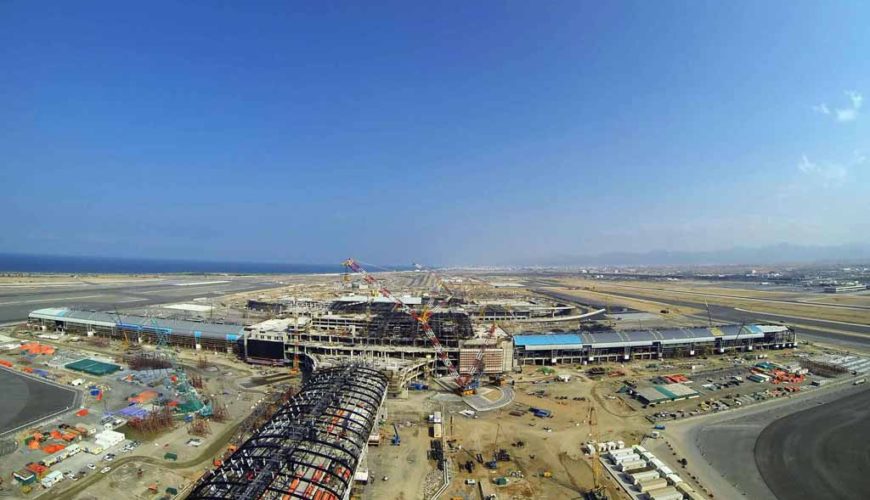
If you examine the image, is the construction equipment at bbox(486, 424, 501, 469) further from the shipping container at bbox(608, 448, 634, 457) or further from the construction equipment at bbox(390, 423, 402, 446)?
the shipping container at bbox(608, 448, 634, 457)

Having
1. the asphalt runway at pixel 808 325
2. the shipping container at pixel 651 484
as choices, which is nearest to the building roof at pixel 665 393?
the shipping container at pixel 651 484

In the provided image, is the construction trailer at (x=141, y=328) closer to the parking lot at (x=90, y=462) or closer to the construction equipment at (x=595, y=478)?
the parking lot at (x=90, y=462)

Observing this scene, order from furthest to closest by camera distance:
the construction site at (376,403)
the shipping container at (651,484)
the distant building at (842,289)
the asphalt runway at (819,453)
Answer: the distant building at (842,289)
the asphalt runway at (819,453)
the construction site at (376,403)
the shipping container at (651,484)

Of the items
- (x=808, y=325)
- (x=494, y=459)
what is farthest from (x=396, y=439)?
(x=808, y=325)

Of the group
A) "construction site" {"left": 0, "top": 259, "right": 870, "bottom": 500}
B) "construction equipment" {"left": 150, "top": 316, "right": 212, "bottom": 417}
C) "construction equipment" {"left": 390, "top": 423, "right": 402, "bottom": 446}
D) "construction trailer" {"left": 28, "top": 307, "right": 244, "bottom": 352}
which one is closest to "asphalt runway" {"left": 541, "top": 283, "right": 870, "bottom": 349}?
"construction site" {"left": 0, "top": 259, "right": 870, "bottom": 500}

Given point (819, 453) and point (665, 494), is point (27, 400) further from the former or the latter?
point (819, 453)

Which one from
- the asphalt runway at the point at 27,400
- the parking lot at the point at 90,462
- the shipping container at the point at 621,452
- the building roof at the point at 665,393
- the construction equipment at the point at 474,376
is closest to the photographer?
the parking lot at the point at 90,462
